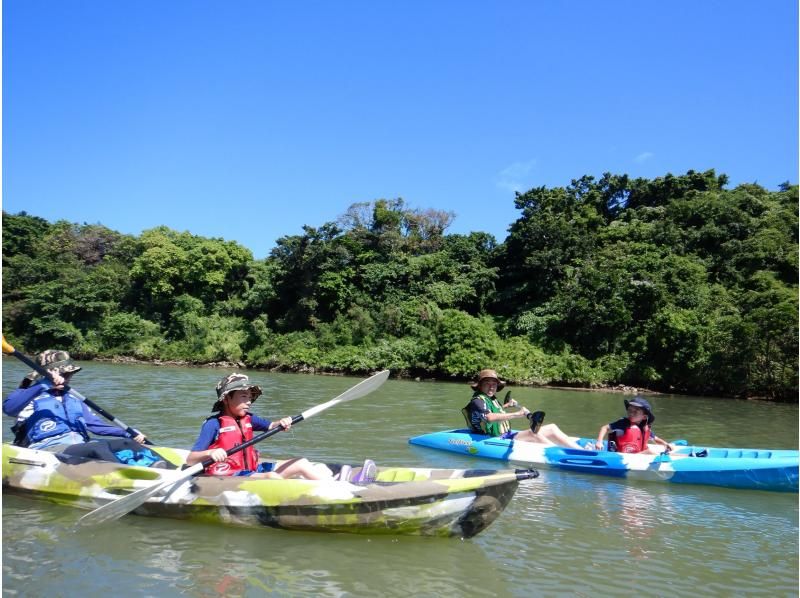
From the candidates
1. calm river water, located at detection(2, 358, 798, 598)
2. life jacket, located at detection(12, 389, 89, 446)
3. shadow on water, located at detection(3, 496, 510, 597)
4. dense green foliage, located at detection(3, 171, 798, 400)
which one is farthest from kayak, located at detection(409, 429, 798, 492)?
dense green foliage, located at detection(3, 171, 798, 400)

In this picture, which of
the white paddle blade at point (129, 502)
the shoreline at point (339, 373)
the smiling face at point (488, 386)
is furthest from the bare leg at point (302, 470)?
the shoreline at point (339, 373)

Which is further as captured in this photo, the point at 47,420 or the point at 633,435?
the point at 633,435

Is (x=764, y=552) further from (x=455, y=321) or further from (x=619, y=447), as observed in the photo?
(x=455, y=321)

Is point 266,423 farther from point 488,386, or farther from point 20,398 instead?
point 488,386

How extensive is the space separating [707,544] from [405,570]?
2.20 m

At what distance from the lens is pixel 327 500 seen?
4109 mm

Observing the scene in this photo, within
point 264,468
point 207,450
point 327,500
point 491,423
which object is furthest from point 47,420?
point 491,423

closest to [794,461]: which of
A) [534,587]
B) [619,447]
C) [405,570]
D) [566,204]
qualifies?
[619,447]

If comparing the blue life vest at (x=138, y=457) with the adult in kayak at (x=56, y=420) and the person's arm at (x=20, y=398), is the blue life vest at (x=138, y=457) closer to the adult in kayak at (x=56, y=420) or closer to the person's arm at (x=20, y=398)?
the adult in kayak at (x=56, y=420)

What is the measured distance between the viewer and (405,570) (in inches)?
146

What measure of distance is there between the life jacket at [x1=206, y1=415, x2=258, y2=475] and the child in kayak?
3.68 metres

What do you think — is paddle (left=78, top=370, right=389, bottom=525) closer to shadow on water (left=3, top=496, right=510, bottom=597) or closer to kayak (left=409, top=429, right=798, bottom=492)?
shadow on water (left=3, top=496, right=510, bottom=597)

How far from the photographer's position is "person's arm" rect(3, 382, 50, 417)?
4.89m

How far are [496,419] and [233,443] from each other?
351cm
